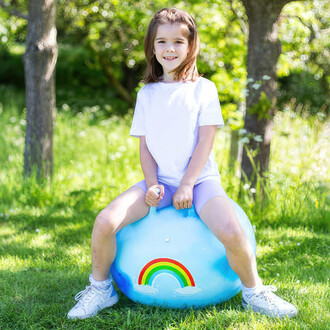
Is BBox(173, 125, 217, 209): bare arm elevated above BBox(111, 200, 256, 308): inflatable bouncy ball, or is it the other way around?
BBox(173, 125, 217, 209): bare arm

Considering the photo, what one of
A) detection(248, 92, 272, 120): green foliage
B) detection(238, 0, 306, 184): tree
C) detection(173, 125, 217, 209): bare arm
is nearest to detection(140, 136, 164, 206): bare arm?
detection(173, 125, 217, 209): bare arm

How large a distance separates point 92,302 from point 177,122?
1161mm

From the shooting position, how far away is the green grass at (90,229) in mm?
2582

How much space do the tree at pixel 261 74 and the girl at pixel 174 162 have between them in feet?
4.57

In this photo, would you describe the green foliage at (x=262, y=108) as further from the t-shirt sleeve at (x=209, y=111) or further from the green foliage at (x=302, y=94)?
the green foliage at (x=302, y=94)

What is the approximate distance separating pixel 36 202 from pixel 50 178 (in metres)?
0.33

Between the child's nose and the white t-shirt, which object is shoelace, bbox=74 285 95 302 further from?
the child's nose

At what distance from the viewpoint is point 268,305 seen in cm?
251

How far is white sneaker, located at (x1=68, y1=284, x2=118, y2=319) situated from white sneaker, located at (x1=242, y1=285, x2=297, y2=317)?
801 mm

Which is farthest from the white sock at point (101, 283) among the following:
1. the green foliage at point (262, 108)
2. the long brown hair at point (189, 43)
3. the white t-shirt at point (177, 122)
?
the green foliage at point (262, 108)

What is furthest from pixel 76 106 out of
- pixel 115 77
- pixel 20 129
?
pixel 20 129

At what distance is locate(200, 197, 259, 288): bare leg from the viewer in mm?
2391

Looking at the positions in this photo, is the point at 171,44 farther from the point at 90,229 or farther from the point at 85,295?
the point at 90,229

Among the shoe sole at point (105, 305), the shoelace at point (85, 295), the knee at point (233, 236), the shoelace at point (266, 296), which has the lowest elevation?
the shoe sole at point (105, 305)
